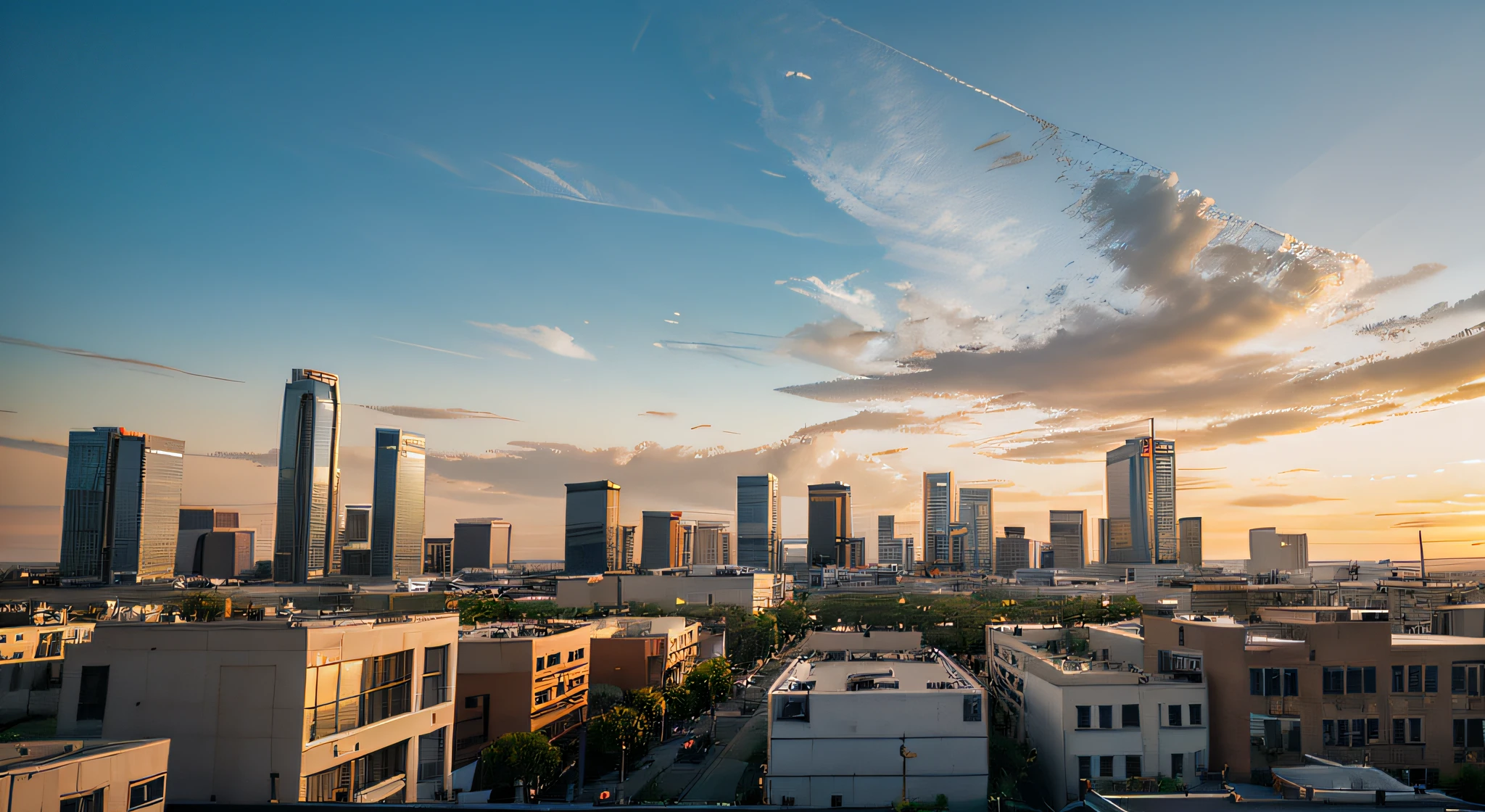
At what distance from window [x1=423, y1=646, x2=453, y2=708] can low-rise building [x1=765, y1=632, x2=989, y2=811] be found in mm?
13410

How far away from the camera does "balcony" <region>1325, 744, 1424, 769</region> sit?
120 ft

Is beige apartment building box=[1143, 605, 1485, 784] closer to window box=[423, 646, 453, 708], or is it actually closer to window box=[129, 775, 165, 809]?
window box=[423, 646, 453, 708]

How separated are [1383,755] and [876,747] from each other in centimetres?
2255

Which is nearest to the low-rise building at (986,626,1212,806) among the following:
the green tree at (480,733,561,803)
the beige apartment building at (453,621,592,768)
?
the green tree at (480,733,561,803)

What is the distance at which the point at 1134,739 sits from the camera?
123 feet

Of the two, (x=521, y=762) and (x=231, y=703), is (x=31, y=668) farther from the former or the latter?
(x=231, y=703)

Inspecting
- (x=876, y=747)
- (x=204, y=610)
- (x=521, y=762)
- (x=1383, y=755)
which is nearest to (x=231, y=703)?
(x=521, y=762)

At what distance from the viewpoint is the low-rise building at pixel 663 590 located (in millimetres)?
145500

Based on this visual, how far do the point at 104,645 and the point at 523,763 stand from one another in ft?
63.4

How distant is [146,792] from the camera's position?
66.7 feet

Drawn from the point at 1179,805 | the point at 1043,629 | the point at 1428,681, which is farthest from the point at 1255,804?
the point at 1043,629

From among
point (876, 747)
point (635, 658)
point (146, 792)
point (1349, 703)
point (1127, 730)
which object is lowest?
point (635, 658)

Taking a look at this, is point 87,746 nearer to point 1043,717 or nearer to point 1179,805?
point 1179,805

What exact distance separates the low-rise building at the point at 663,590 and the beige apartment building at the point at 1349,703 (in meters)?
109
